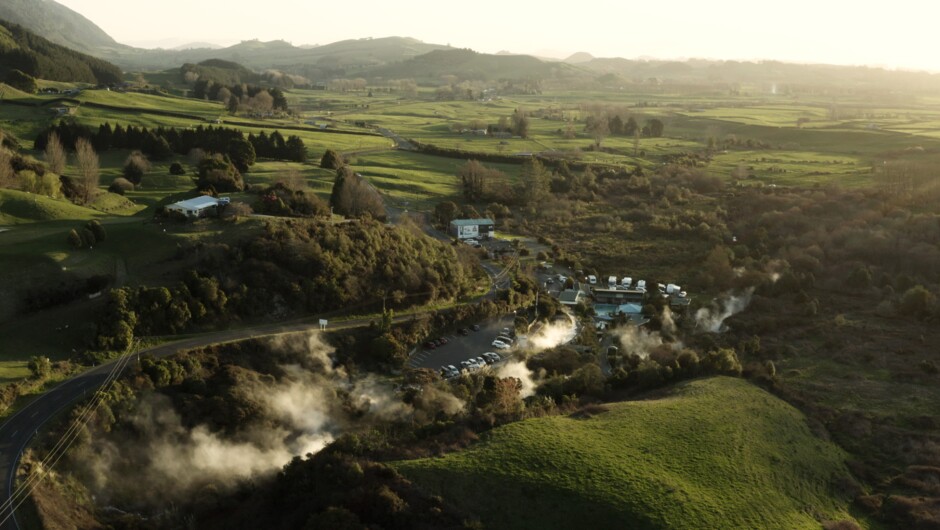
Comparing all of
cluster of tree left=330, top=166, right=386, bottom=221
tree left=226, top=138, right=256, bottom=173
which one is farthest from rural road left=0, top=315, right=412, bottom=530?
tree left=226, top=138, right=256, bottom=173

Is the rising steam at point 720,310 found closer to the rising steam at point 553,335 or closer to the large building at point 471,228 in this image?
the rising steam at point 553,335

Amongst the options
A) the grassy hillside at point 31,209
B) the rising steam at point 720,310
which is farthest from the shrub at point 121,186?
the rising steam at point 720,310

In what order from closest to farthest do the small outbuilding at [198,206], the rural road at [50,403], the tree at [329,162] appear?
1. the rural road at [50,403]
2. the small outbuilding at [198,206]
3. the tree at [329,162]

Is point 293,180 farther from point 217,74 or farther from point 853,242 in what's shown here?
point 217,74

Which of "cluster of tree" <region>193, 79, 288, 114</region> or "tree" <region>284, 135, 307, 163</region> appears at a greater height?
"cluster of tree" <region>193, 79, 288, 114</region>

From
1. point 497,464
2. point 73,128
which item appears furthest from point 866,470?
point 73,128

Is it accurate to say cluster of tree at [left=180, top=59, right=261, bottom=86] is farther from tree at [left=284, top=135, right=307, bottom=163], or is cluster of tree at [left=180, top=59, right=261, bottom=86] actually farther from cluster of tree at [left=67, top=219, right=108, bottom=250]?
cluster of tree at [left=67, top=219, right=108, bottom=250]
